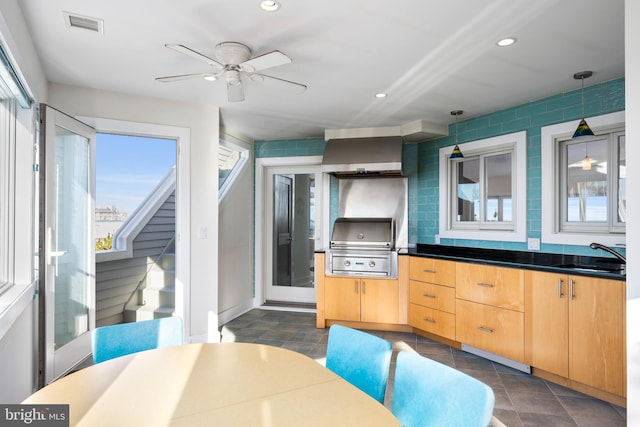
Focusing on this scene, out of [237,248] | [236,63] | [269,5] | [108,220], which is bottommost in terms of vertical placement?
[237,248]

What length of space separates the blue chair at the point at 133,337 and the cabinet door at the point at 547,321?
2.62 metres

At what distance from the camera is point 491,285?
3295 millimetres

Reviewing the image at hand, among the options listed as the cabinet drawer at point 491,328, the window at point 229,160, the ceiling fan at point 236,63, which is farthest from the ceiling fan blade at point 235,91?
the cabinet drawer at point 491,328

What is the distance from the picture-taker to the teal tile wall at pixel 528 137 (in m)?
3.17

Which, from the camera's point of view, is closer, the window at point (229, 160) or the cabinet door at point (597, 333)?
the cabinet door at point (597, 333)

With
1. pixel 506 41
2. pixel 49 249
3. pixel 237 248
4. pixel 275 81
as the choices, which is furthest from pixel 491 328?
pixel 49 249

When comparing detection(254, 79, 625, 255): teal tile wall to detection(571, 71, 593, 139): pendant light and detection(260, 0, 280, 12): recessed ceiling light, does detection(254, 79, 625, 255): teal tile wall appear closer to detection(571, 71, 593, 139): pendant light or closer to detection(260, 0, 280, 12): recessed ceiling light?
detection(571, 71, 593, 139): pendant light

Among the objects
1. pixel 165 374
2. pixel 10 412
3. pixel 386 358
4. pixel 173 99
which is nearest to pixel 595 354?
pixel 386 358

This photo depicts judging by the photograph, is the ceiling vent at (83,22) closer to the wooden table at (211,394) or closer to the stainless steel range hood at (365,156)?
the wooden table at (211,394)

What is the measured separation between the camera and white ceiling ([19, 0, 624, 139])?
2.07 metres

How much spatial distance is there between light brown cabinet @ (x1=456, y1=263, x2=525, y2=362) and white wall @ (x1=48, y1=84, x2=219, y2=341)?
2438mm

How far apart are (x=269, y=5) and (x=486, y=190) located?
10.5ft

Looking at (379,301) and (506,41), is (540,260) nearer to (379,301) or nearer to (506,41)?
(379,301)

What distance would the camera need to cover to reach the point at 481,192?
14.0 feet
